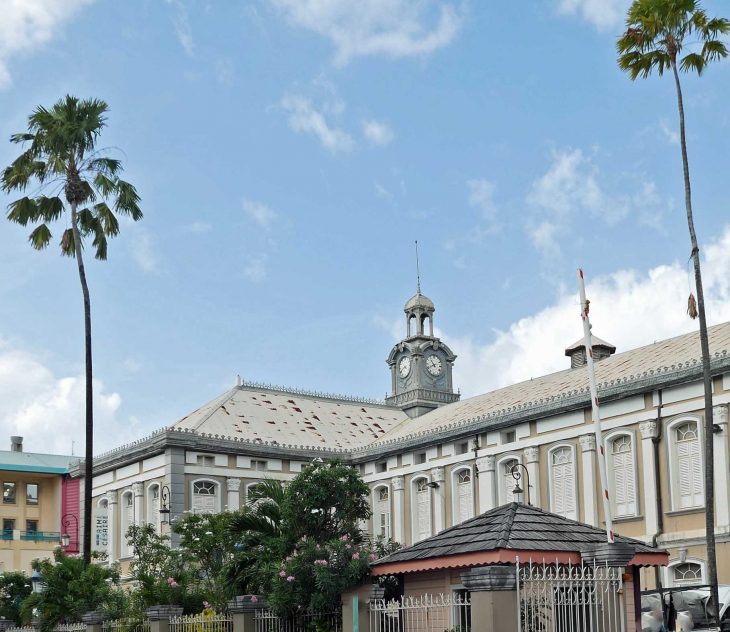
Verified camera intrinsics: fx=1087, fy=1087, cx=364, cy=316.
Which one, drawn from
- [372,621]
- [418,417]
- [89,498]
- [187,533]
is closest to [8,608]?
[89,498]

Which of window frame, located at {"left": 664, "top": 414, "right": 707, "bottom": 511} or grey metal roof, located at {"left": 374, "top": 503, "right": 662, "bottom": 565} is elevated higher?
window frame, located at {"left": 664, "top": 414, "right": 707, "bottom": 511}

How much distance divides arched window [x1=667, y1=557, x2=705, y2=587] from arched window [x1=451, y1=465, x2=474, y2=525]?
9335 millimetres

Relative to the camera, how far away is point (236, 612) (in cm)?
2152

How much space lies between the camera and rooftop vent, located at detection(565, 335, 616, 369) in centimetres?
4353

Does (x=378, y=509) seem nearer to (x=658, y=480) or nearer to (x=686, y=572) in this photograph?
(x=658, y=480)

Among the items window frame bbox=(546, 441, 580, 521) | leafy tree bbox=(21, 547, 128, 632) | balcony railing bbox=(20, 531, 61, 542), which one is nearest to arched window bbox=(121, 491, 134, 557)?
leafy tree bbox=(21, 547, 128, 632)

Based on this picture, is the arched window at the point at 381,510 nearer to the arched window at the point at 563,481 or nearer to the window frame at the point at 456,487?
the window frame at the point at 456,487

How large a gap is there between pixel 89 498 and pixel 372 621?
51.0 ft

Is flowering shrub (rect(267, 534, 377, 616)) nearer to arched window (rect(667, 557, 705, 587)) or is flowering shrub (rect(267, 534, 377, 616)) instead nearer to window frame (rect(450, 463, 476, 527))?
arched window (rect(667, 557, 705, 587))

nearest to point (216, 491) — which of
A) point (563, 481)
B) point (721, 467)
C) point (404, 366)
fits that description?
point (404, 366)

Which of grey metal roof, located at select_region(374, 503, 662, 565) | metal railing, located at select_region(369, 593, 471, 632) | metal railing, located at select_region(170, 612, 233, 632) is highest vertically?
grey metal roof, located at select_region(374, 503, 662, 565)

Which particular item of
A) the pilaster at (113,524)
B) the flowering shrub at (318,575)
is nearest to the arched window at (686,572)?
the flowering shrub at (318,575)

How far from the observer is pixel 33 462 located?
220 ft

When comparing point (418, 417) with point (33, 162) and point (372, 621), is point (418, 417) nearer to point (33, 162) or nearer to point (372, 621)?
point (33, 162)
